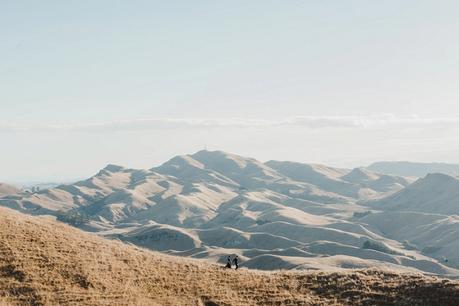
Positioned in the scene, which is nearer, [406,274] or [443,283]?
[443,283]

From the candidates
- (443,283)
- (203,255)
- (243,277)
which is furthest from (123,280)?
(203,255)

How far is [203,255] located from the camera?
19075 centimetres

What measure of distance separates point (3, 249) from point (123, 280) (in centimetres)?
1124

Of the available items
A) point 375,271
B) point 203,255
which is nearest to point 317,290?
point 375,271

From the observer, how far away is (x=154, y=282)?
4156 cm

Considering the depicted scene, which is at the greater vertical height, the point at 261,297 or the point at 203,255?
the point at 261,297

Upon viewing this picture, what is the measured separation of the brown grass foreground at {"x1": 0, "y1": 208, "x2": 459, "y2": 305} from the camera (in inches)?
1481

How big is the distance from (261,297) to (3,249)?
22826mm

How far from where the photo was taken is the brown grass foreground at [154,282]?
37.6m

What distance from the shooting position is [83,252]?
4506 centimetres

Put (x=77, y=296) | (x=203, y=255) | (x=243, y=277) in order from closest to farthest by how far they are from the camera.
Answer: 1. (x=77, y=296)
2. (x=243, y=277)
3. (x=203, y=255)

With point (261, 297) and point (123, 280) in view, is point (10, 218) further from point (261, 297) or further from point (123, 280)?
point (261, 297)

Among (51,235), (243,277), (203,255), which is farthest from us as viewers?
(203,255)

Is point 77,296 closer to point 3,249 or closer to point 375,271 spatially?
point 3,249
